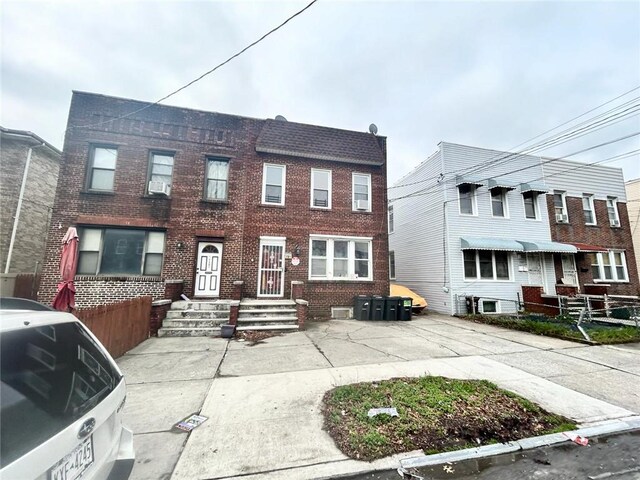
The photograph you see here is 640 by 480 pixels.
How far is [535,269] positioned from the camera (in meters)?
14.3

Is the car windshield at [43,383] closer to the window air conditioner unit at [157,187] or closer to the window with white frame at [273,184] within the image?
the window air conditioner unit at [157,187]

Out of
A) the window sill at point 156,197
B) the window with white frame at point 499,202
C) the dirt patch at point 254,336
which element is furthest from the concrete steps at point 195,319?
the window with white frame at point 499,202

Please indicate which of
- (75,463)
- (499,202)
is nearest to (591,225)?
(499,202)

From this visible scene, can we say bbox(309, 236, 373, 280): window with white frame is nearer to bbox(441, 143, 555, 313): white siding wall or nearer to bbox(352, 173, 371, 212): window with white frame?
bbox(352, 173, 371, 212): window with white frame

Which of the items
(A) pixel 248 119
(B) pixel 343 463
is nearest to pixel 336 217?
(A) pixel 248 119

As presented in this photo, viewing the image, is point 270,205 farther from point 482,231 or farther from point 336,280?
point 482,231

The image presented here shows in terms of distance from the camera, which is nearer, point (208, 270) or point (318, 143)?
point (208, 270)

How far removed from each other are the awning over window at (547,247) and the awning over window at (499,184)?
9.50ft

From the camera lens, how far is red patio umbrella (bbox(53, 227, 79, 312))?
5.67 meters

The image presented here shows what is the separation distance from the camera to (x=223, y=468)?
8.65ft

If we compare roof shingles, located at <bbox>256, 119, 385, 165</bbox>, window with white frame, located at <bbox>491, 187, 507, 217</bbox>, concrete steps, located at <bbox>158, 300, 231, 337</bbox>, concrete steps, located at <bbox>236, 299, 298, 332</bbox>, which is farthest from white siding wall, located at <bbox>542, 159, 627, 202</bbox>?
concrete steps, located at <bbox>158, 300, 231, 337</bbox>

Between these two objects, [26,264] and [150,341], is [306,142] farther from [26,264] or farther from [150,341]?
[26,264]

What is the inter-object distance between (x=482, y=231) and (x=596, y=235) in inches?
328

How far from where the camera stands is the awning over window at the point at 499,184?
13.8 metres
